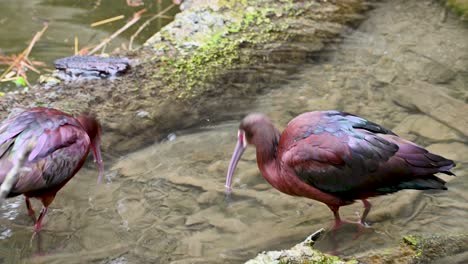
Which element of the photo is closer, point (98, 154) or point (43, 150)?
point (43, 150)

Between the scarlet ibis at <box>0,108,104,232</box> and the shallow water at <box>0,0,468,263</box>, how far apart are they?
0.36 m

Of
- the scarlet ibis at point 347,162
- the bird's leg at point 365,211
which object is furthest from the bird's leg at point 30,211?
the bird's leg at point 365,211

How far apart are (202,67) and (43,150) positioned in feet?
7.36

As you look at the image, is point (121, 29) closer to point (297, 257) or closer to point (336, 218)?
point (336, 218)

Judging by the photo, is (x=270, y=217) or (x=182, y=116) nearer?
(x=270, y=217)

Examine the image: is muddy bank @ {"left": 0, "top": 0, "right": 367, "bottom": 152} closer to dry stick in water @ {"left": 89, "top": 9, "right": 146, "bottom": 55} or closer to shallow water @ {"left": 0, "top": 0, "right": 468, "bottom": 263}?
shallow water @ {"left": 0, "top": 0, "right": 468, "bottom": 263}

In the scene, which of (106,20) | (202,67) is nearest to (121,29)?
(106,20)

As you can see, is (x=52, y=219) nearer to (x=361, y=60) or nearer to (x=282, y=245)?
(x=282, y=245)

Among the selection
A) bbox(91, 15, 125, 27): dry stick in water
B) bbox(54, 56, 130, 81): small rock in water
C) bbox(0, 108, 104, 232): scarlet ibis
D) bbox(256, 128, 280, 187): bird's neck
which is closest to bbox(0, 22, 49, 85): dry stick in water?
bbox(91, 15, 125, 27): dry stick in water

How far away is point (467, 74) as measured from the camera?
21.6ft

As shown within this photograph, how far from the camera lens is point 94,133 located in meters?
5.12

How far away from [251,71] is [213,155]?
1.27 meters

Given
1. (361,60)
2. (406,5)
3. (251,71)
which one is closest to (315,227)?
(251,71)

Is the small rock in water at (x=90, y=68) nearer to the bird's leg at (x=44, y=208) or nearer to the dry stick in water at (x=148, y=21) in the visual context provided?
the dry stick in water at (x=148, y=21)
